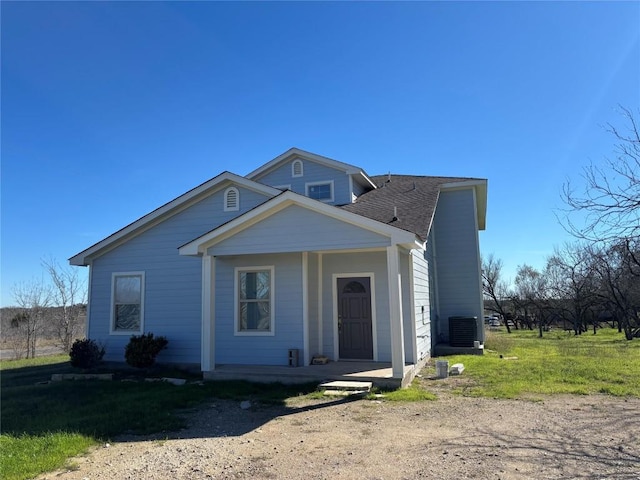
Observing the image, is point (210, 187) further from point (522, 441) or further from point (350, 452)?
point (522, 441)

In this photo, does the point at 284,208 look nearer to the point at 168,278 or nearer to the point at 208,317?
the point at 208,317

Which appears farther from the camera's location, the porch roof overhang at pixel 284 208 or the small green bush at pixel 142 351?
the small green bush at pixel 142 351

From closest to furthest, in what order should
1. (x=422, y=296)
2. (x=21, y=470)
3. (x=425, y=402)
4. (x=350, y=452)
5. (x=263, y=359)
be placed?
(x=21, y=470) < (x=350, y=452) < (x=425, y=402) < (x=263, y=359) < (x=422, y=296)

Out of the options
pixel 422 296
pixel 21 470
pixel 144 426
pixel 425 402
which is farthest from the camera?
pixel 422 296

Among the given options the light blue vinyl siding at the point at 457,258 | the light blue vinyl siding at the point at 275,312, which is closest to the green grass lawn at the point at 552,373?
the light blue vinyl siding at the point at 457,258

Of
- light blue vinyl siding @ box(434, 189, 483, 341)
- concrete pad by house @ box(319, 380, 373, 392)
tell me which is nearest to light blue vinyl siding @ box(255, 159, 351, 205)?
light blue vinyl siding @ box(434, 189, 483, 341)

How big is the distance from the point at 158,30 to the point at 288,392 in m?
8.31

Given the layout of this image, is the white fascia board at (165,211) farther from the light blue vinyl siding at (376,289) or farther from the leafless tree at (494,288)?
the leafless tree at (494,288)

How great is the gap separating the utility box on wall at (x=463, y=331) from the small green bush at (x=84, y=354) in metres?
10.9

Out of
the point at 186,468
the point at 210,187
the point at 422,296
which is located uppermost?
the point at 210,187

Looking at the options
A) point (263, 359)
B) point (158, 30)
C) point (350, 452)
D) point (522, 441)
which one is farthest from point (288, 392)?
point (158, 30)

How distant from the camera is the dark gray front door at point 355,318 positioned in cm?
1038

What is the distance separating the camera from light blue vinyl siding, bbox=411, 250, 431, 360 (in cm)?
1059

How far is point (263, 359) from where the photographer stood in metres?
10.4
